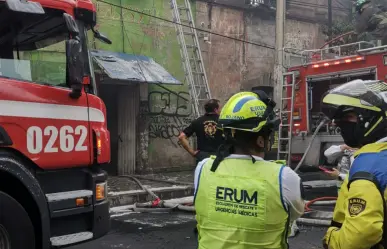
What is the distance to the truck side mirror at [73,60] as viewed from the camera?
392 centimetres

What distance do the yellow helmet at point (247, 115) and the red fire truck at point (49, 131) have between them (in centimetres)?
220

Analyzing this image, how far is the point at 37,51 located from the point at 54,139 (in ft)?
3.25

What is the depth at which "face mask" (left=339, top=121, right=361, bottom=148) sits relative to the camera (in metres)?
2.06

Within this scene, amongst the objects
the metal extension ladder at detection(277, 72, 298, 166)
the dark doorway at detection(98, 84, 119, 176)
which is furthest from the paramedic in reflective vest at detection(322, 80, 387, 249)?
the dark doorway at detection(98, 84, 119, 176)

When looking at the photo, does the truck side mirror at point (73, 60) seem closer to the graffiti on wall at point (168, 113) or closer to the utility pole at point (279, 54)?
the utility pole at point (279, 54)

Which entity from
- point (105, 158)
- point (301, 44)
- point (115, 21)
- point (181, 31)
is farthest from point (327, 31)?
point (105, 158)

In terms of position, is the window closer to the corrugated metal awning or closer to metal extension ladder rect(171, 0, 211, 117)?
the corrugated metal awning

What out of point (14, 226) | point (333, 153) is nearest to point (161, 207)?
point (333, 153)

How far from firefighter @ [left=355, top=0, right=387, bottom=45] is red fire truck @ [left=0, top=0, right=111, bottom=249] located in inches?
271

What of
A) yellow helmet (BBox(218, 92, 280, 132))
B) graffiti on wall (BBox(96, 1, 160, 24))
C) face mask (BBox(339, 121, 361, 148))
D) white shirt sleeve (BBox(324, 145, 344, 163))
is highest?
graffiti on wall (BBox(96, 1, 160, 24))

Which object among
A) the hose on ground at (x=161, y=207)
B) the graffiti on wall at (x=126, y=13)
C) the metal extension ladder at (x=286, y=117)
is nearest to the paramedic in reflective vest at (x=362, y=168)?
the hose on ground at (x=161, y=207)

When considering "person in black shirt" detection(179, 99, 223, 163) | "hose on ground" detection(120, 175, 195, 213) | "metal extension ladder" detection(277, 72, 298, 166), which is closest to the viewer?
"person in black shirt" detection(179, 99, 223, 163)

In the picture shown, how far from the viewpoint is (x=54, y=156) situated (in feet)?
12.9

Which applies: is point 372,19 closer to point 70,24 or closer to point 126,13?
point 126,13
